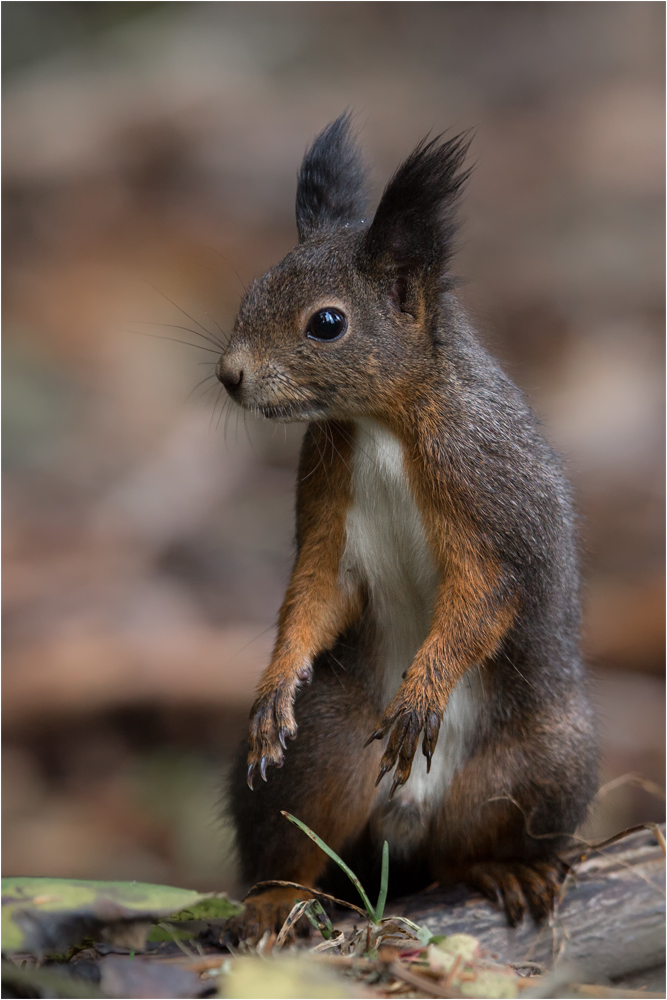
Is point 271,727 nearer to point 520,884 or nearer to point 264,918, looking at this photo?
point 264,918

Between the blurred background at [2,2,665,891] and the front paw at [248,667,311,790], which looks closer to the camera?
the front paw at [248,667,311,790]

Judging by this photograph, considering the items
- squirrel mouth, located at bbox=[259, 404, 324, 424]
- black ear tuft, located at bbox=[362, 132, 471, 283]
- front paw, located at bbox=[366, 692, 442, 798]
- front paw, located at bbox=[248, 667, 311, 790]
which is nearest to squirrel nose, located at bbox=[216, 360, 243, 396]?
squirrel mouth, located at bbox=[259, 404, 324, 424]

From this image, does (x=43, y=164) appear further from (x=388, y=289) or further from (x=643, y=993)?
(x=643, y=993)

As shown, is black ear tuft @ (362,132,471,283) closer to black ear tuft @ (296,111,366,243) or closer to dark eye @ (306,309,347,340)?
dark eye @ (306,309,347,340)

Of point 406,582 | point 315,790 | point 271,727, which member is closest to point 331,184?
point 406,582

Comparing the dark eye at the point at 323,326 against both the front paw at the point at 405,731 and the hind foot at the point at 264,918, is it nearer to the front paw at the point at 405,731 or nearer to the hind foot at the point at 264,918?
the front paw at the point at 405,731

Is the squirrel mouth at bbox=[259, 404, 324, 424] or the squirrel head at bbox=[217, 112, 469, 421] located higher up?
the squirrel head at bbox=[217, 112, 469, 421]

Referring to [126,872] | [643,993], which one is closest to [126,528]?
[126,872]

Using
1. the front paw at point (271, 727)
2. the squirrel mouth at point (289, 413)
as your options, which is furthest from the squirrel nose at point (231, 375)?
the front paw at point (271, 727)
